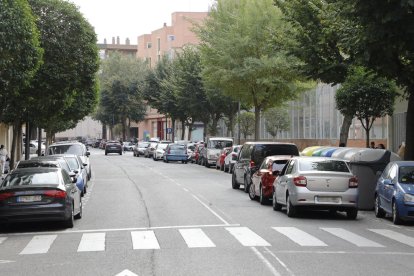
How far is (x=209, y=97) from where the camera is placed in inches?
2128

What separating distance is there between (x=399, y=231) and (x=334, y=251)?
13.0 ft

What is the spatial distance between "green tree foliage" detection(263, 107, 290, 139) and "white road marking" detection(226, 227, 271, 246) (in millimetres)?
41396

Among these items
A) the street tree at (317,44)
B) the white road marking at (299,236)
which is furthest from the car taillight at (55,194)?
the street tree at (317,44)

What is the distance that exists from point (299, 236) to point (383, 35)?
176 inches

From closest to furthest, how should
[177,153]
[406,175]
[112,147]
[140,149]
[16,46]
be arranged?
1. [406,175]
2. [16,46]
3. [177,153]
4. [140,149]
5. [112,147]

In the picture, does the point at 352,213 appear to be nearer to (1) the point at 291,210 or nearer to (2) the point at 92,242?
(1) the point at 291,210

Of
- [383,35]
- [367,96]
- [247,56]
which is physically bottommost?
[367,96]

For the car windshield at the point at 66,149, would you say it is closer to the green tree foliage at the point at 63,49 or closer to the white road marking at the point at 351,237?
the green tree foliage at the point at 63,49

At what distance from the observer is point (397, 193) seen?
16875mm

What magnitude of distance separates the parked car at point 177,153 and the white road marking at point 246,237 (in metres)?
39.5

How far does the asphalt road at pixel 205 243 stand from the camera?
35.1ft

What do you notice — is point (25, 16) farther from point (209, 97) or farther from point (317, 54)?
point (209, 97)

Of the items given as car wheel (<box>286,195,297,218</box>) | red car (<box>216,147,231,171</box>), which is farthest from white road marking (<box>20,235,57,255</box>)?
red car (<box>216,147,231,171</box>)

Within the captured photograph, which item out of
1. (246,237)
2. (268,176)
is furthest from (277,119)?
(246,237)
